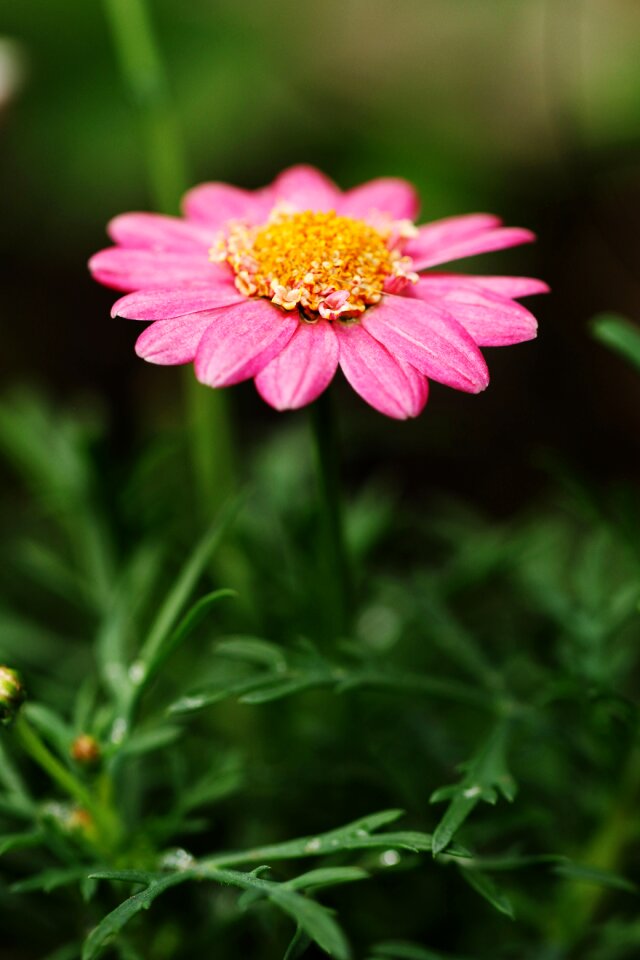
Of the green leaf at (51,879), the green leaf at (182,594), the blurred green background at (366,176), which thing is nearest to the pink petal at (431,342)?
the green leaf at (182,594)

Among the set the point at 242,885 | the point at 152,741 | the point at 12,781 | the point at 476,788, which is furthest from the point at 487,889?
the point at 12,781

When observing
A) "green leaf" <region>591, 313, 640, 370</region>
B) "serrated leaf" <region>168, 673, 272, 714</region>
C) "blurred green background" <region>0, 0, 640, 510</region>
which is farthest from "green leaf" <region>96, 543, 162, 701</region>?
"blurred green background" <region>0, 0, 640, 510</region>

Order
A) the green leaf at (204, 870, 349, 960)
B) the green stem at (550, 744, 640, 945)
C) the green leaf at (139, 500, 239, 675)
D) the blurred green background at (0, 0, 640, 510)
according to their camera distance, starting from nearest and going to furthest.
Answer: the green leaf at (204, 870, 349, 960)
the green leaf at (139, 500, 239, 675)
the green stem at (550, 744, 640, 945)
the blurred green background at (0, 0, 640, 510)

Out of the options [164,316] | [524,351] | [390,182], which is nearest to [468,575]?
[390,182]

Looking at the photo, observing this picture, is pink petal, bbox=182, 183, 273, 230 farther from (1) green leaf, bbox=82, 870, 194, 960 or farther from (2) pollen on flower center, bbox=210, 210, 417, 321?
(1) green leaf, bbox=82, 870, 194, 960

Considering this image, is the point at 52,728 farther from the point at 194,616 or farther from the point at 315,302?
the point at 315,302

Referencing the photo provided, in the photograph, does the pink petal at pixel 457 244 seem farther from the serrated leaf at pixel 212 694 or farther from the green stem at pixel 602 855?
the green stem at pixel 602 855
